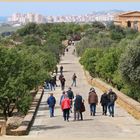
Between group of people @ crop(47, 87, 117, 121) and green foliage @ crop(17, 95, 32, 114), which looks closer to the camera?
group of people @ crop(47, 87, 117, 121)

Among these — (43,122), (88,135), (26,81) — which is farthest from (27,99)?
(88,135)

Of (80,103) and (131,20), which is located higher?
(80,103)

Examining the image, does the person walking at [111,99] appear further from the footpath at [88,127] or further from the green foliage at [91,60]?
the green foliage at [91,60]

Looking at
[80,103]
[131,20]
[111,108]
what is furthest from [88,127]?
[131,20]

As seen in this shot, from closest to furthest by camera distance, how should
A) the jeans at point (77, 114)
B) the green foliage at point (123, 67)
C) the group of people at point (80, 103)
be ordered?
the group of people at point (80, 103)
the jeans at point (77, 114)
the green foliage at point (123, 67)

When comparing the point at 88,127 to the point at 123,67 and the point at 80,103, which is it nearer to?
the point at 80,103

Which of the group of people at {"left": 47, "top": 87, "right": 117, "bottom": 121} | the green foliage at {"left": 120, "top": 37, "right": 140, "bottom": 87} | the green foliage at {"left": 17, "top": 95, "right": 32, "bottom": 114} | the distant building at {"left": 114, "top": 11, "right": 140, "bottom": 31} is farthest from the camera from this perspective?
the distant building at {"left": 114, "top": 11, "right": 140, "bottom": 31}

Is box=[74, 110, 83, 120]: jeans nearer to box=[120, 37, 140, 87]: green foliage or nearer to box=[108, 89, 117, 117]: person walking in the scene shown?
box=[108, 89, 117, 117]: person walking

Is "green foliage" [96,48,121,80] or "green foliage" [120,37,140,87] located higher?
"green foliage" [120,37,140,87]

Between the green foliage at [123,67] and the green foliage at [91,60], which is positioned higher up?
the green foliage at [123,67]

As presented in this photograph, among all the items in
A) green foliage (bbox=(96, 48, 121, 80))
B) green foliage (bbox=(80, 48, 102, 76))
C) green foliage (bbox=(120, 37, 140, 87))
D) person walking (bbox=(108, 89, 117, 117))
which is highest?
person walking (bbox=(108, 89, 117, 117))

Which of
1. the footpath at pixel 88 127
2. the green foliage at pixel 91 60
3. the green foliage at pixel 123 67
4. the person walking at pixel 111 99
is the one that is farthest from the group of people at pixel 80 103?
the green foliage at pixel 91 60

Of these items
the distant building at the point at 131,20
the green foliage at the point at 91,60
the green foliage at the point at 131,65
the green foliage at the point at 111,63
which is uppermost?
the green foliage at the point at 131,65

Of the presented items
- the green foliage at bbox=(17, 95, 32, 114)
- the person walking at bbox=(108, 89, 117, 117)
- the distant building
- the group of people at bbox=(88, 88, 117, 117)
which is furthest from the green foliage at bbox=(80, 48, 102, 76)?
the distant building
